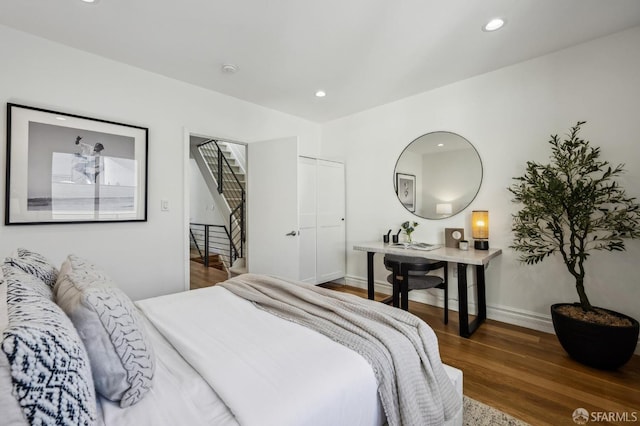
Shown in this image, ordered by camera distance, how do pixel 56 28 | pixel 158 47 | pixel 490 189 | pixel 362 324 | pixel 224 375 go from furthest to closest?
pixel 490 189, pixel 158 47, pixel 56 28, pixel 362 324, pixel 224 375

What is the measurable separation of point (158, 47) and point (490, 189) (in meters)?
3.38

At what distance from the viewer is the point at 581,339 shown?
2.08 meters

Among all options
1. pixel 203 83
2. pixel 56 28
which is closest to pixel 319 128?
pixel 203 83

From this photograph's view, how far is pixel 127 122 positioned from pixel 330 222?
8.48 ft

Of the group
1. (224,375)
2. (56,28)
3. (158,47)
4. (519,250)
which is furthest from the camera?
(519,250)

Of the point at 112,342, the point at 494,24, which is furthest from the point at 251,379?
the point at 494,24

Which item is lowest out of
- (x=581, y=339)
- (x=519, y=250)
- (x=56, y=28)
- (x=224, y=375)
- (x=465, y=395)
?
(x=465, y=395)

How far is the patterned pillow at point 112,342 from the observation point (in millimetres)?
856

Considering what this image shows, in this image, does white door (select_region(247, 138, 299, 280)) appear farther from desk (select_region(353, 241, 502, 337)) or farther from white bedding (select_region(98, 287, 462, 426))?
white bedding (select_region(98, 287, 462, 426))

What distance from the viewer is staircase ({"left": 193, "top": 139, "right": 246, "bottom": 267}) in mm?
5625

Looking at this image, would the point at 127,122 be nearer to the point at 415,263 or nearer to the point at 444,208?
the point at 415,263

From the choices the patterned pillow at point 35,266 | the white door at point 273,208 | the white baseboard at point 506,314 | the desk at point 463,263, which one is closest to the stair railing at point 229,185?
the white door at point 273,208

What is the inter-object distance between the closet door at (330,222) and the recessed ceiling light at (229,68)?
5.01ft

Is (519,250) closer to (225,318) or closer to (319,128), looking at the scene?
(225,318)
